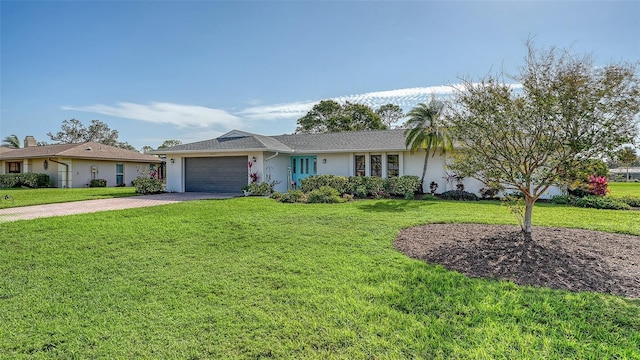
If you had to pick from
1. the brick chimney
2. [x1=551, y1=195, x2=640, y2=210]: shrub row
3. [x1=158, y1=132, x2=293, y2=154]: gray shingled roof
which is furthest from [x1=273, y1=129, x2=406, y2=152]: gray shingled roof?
the brick chimney

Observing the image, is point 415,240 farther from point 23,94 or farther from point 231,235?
point 23,94

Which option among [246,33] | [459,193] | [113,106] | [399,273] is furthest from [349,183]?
[113,106]

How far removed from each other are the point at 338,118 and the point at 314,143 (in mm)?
19691

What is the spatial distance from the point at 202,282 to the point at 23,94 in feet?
82.1

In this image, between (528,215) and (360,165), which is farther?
(360,165)

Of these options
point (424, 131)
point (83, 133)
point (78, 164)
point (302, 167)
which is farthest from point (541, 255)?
point (83, 133)

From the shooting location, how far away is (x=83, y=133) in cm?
5131

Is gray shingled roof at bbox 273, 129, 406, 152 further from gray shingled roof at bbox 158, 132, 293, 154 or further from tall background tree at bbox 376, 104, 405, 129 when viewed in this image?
tall background tree at bbox 376, 104, 405, 129

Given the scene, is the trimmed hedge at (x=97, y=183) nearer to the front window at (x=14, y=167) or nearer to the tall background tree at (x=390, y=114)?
the front window at (x=14, y=167)

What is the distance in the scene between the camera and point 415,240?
659 centimetres

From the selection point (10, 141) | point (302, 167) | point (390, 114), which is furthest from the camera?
point (390, 114)

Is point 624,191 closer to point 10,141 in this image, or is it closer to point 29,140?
point 29,140

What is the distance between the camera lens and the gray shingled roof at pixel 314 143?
56.9 feet

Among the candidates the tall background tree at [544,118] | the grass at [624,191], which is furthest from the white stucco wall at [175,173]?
the grass at [624,191]
